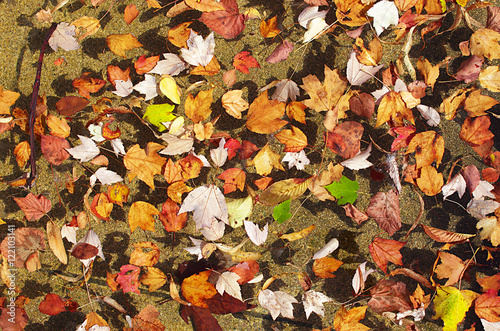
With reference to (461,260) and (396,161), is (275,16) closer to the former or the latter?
(396,161)

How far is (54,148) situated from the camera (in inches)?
55.4

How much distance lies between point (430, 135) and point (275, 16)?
935 mm

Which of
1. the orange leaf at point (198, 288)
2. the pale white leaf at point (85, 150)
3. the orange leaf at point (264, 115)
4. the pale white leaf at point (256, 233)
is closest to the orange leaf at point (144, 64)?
the pale white leaf at point (85, 150)

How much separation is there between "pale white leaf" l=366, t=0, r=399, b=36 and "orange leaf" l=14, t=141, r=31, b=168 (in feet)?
5.77

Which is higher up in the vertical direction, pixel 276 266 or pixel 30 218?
pixel 30 218

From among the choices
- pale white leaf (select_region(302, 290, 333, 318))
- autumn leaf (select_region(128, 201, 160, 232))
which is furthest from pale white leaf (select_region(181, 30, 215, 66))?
pale white leaf (select_region(302, 290, 333, 318))

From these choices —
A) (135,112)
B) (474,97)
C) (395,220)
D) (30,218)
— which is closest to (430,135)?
(474,97)

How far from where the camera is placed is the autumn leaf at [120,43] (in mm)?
1446

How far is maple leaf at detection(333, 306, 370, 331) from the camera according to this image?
1388 mm

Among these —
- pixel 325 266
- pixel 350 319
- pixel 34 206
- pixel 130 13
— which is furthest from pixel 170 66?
pixel 350 319

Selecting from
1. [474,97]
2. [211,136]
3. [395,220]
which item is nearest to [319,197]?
[395,220]

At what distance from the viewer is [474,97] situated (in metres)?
1.42

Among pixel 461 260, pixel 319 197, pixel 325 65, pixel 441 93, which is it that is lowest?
pixel 461 260

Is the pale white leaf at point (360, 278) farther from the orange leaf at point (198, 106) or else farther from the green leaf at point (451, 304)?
the orange leaf at point (198, 106)
